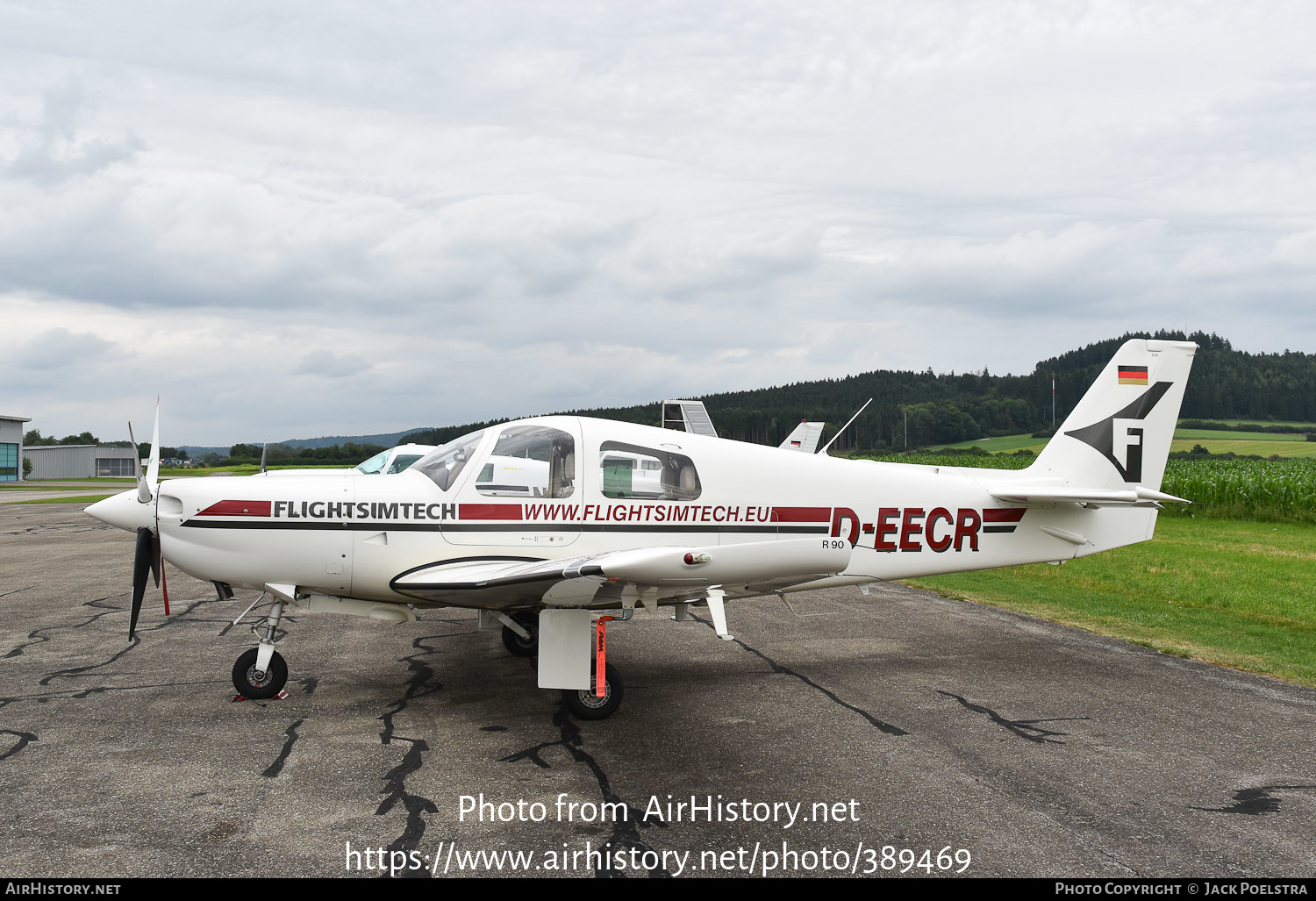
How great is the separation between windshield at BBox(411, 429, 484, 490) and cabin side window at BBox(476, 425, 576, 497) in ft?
0.72

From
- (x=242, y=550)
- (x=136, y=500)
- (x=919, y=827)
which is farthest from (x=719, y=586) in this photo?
(x=136, y=500)

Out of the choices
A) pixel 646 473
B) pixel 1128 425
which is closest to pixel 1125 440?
pixel 1128 425

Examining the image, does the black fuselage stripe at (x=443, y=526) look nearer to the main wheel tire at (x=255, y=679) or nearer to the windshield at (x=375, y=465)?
the main wheel tire at (x=255, y=679)

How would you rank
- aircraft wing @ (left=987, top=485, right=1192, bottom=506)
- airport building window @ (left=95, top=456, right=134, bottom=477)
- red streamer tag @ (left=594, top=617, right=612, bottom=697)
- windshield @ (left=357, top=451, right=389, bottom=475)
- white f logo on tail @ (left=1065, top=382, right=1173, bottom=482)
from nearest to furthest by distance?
red streamer tag @ (left=594, top=617, right=612, bottom=697), aircraft wing @ (left=987, top=485, right=1192, bottom=506), white f logo on tail @ (left=1065, top=382, right=1173, bottom=482), windshield @ (left=357, top=451, right=389, bottom=475), airport building window @ (left=95, top=456, right=134, bottom=477)

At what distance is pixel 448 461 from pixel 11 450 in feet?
284

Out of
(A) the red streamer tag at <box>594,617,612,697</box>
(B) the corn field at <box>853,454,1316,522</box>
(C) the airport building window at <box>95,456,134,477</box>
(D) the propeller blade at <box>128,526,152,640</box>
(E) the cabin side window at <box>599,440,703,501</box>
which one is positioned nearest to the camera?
(A) the red streamer tag at <box>594,617,612,697</box>

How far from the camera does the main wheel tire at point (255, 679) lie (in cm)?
717

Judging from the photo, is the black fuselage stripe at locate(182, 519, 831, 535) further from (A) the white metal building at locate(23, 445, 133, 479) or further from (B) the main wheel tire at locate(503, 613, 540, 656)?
(A) the white metal building at locate(23, 445, 133, 479)

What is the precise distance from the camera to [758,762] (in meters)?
5.81

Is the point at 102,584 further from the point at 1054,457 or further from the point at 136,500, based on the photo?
the point at 1054,457

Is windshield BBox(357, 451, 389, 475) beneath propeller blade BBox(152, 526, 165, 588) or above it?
above

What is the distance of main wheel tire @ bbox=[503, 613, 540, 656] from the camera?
886 centimetres

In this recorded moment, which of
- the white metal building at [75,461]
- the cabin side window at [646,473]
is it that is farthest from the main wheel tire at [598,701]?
the white metal building at [75,461]

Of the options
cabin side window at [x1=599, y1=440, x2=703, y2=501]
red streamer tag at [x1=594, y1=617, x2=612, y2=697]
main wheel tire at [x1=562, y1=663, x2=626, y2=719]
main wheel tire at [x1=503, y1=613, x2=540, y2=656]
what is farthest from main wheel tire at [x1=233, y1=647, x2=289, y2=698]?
cabin side window at [x1=599, y1=440, x2=703, y2=501]
